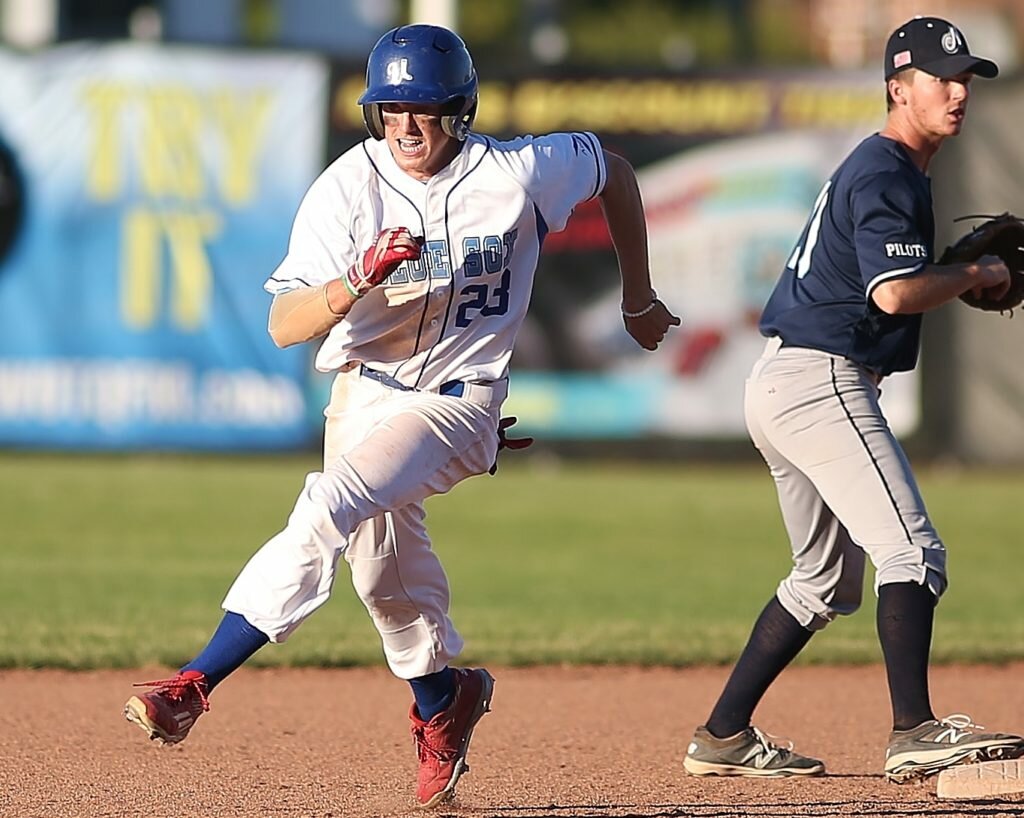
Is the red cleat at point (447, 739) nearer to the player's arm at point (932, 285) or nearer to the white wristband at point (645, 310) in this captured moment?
the white wristband at point (645, 310)

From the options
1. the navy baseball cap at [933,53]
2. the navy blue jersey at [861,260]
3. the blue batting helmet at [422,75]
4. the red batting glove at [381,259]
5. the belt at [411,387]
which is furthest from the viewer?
the navy baseball cap at [933,53]

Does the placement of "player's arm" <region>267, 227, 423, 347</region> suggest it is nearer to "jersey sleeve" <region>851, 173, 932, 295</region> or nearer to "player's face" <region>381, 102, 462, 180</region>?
"player's face" <region>381, 102, 462, 180</region>

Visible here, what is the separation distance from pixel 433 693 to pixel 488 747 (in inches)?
38.6

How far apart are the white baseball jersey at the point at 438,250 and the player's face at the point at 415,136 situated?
0.05 metres

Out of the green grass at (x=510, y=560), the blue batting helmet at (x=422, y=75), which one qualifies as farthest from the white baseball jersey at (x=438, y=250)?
the green grass at (x=510, y=560)

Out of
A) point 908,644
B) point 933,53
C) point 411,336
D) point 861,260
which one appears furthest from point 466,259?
point 908,644

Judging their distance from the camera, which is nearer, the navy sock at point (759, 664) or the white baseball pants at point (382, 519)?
the white baseball pants at point (382, 519)

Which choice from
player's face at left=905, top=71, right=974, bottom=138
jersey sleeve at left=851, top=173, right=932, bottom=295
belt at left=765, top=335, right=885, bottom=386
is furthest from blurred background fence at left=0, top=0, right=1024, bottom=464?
jersey sleeve at left=851, top=173, right=932, bottom=295

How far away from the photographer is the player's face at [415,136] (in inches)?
169

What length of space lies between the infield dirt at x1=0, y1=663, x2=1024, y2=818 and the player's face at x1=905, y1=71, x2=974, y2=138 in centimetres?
174

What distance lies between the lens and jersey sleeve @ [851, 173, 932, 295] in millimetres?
4496

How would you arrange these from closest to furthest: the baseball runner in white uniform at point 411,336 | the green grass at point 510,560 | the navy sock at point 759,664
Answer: the baseball runner in white uniform at point 411,336 → the navy sock at point 759,664 → the green grass at point 510,560

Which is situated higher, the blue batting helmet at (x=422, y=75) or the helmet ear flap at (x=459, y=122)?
the blue batting helmet at (x=422, y=75)

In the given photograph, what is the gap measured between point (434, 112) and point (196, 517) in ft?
22.3
